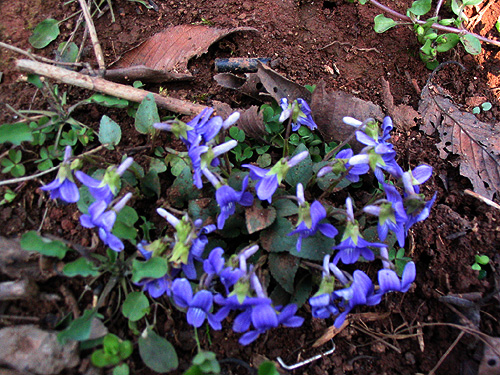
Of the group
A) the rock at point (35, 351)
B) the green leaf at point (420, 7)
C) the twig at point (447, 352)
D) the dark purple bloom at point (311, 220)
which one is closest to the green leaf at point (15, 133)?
the rock at point (35, 351)

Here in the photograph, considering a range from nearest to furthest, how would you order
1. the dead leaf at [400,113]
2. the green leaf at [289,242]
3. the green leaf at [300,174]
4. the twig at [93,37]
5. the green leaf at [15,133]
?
the green leaf at [289,242]
the green leaf at [15,133]
the green leaf at [300,174]
the twig at [93,37]
the dead leaf at [400,113]

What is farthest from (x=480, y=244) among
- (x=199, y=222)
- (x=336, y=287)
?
(x=199, y=222)

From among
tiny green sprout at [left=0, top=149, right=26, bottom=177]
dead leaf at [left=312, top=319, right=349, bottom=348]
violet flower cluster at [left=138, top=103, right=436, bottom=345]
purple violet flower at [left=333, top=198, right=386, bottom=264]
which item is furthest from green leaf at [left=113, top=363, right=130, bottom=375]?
tiny green sprout at [left=0, top=149, right=26, bottom=177]

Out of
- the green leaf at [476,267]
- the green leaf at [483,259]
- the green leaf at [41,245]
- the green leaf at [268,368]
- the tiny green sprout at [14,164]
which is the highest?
the tiny green sprout at [14,164]

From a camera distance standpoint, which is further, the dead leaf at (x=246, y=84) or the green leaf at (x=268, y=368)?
the dead leaf at (x=246, y=84)

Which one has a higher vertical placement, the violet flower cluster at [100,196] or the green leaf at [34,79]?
the green leaf at [34,79]

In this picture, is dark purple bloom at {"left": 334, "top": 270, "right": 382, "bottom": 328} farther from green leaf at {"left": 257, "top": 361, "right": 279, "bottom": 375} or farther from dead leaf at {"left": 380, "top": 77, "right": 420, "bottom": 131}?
dead leaf at {"left": 380, "top": 77, "right": 420, "bottom": 131}

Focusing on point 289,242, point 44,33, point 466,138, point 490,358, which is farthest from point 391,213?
point 44,33

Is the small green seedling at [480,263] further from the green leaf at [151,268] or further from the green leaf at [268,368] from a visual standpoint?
the green leaf at [151,268]
